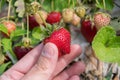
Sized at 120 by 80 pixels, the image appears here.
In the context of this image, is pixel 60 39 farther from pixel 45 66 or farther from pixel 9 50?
pixel 9 50

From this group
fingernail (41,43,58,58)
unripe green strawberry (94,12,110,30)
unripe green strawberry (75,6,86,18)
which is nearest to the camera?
fingernail (41,43,58,58)

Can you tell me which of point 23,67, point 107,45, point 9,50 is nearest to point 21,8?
point 9,50

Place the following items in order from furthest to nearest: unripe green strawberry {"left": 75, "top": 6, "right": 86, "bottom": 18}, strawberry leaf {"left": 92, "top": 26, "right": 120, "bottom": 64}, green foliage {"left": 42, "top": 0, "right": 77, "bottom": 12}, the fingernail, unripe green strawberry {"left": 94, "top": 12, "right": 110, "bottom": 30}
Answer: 1. green foliage {"left": 42, "top": 0, "right": 77, "bottom": 12}
2. unripe green strawberry {"left": 75, "top": 6, "right": 86, "bottom": 18}
3. unripe green strawberry {"left": 94, "top": 12, "right": 110, "bottom": 30}
4. strawberry leaf {"left": 92, "top": 26, "right": 120, "bottom": 64}
5. the fingernail

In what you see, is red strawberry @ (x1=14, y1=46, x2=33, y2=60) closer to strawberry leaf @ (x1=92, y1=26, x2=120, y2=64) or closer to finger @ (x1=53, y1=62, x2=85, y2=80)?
finger @ (x1=53, y1=62, x2=85, y2=80)

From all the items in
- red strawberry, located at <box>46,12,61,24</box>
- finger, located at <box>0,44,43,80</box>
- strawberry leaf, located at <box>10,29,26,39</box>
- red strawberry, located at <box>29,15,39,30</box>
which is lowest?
finger, located at <box>0,44,43,80</box>

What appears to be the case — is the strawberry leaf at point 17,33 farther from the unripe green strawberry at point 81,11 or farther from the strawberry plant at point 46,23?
the unripe green strawberry at point 81,11

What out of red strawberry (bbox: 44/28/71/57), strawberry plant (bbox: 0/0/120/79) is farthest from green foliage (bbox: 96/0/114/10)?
red strawberry (bbox: 44/28/71/57)

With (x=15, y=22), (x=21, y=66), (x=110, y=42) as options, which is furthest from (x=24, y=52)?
(x=110, y=42)
